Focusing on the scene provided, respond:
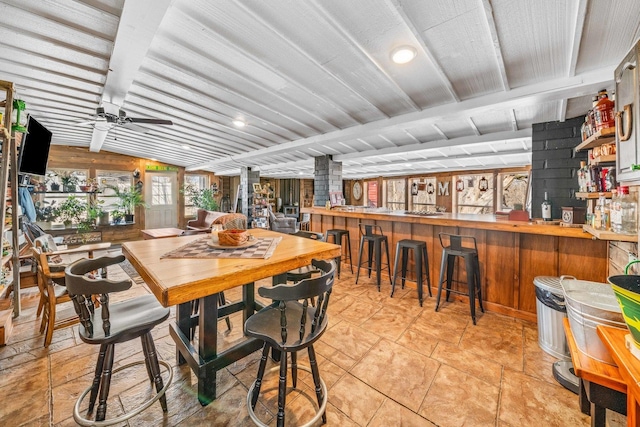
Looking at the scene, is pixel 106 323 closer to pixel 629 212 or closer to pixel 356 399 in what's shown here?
pixel 356 399

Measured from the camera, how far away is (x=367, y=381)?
1788 millimetres

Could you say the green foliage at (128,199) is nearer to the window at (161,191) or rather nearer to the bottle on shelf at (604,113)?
the window at (161,191)

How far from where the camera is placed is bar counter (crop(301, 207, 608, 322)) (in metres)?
2.35

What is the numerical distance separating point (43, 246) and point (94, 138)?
445cm

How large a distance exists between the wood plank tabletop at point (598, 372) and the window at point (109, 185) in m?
10.3

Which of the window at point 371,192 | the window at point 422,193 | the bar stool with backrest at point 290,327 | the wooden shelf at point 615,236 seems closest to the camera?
the bar stool with backrest at point 290,327

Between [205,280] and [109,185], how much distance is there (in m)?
A: 9.40

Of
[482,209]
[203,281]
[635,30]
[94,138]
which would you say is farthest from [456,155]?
[94,138]

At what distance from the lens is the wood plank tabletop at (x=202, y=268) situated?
114cm

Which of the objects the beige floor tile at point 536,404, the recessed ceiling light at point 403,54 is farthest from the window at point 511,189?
the recessed ceiling light at point 403,54

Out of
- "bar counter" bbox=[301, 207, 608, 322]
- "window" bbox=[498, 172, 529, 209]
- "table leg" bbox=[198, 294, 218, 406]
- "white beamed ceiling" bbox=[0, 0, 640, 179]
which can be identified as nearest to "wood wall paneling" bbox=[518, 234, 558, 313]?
"bar counter" bbox=[301, 207, 608, 322]

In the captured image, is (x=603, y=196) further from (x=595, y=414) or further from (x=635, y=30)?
(x=595, y=414)

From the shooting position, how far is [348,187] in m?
12.5

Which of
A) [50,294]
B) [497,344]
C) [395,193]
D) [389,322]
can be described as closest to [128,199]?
[50,294]
